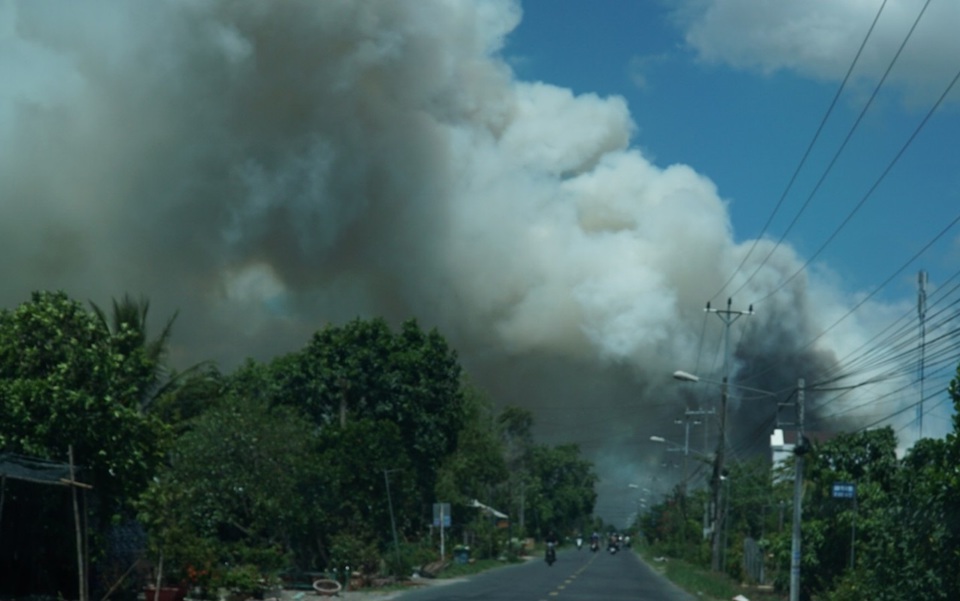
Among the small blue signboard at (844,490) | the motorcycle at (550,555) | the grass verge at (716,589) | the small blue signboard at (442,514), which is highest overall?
the small blue signboard at (844,490)

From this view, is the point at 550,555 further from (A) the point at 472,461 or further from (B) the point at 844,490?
(B) the point at 844,490

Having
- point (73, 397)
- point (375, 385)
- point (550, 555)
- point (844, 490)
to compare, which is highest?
point (375, 385)

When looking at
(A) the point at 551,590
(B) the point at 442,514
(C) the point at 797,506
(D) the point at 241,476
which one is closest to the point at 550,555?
(B) the point at 442,514

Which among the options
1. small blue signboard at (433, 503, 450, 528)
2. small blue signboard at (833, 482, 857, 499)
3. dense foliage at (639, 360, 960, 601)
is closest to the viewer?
dense foliage at (639, 360, 960, 601)

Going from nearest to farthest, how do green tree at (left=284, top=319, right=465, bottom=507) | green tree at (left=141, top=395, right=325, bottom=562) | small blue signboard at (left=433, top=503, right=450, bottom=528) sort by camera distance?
green tree at (left=141, top=395, right=325, bottom=562), small blue signboard at (left=433, top=503, right=450, bottom=528), green tree at (left=284, top=319, right=465, bottom=507)

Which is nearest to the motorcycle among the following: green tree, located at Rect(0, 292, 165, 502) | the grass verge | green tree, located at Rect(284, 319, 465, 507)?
green tree, located at Rect(284, 319, 465, 507)

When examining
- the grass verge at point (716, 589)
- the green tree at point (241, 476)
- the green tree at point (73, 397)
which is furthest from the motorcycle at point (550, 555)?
the green tree at point (73, 397)

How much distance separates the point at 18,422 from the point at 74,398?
1.22 m

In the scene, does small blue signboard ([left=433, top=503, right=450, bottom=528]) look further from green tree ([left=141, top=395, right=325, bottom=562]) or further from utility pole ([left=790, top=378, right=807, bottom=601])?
utility pole ([left=790, top=378, right=807, bottom=601])

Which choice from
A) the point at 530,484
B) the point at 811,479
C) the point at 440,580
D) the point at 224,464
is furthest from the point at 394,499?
the point at 530,484

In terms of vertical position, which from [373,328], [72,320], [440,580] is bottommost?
[440,580]

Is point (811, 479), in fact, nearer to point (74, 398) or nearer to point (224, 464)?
point (224, 464)

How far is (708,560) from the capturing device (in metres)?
72.6

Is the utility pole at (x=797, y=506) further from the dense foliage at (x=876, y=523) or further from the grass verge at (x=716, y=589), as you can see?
the grass verge at (x=716, y=589)
